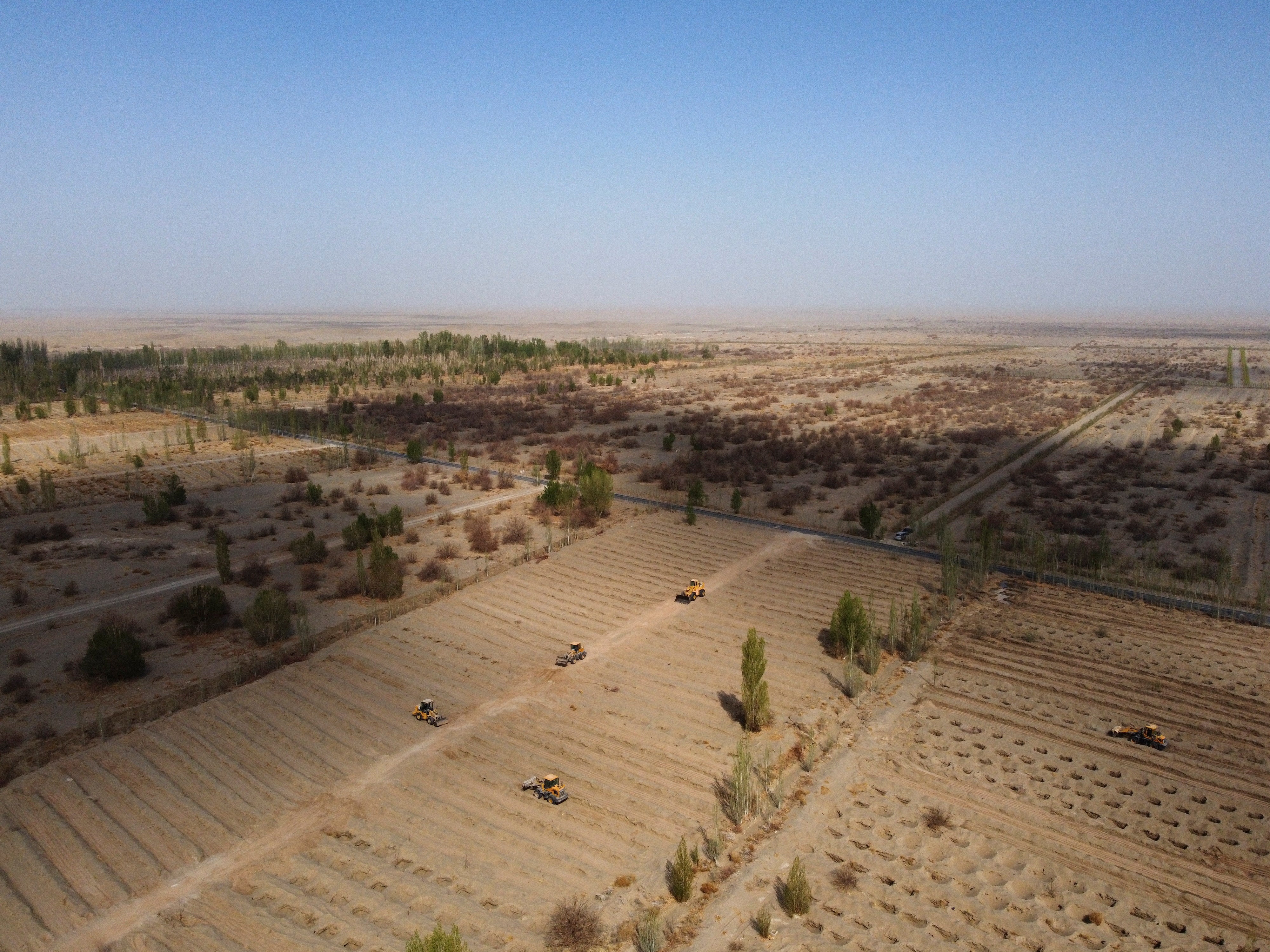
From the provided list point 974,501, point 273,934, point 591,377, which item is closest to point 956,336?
point 591,377

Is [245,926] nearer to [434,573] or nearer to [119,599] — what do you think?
[434,573]

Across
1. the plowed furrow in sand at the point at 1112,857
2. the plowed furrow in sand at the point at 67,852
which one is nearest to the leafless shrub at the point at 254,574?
the plowed furrow in sand at the point at 67,852

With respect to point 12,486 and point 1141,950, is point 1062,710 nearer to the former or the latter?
point 1141,950

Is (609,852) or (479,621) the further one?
(479,621)

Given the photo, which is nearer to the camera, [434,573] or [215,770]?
[215,770]

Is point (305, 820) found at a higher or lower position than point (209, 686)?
lower

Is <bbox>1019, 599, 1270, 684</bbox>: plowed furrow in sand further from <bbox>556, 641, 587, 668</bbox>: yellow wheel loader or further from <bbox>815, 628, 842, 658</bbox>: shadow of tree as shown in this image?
<bbox>556, 641, 587, 668</bbox>: yellow wheel loader

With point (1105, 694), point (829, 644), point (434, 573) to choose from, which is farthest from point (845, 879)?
point (434, 573)

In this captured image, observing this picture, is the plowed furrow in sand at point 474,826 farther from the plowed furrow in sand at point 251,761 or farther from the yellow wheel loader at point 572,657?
the yellow wheel loader at point 572,657
